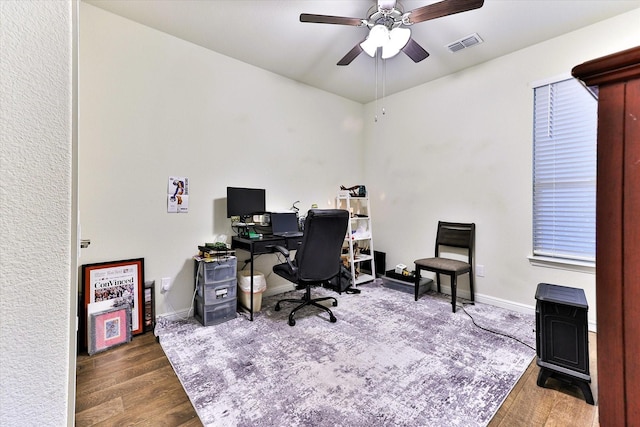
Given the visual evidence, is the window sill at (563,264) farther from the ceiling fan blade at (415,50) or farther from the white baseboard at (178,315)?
the white baseboard at (178,315)

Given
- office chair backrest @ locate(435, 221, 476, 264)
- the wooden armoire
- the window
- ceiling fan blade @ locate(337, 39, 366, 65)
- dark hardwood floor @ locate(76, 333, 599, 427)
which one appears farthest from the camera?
office chair backrest @ locate(435, 221, 476, 264)

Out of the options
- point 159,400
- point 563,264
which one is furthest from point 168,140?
point 563,264

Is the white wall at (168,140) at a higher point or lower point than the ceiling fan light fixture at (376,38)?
lower

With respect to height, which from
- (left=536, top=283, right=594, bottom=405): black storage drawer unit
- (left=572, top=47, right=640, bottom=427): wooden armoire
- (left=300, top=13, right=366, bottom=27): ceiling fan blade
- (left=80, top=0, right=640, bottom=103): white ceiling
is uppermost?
(left=80, top=0, right=640, bottom=103): white ceiling

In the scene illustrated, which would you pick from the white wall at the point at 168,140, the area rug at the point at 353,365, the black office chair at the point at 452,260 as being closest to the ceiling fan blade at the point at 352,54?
the white wall at the point at 168,140

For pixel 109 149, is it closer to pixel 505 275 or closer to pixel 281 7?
pixel 281 7

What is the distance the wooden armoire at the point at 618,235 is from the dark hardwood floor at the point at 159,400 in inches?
55.4

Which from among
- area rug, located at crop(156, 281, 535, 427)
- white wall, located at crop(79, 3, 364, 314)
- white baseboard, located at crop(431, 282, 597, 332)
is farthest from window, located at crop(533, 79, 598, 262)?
white wall, located at crop(79, 3, 364, 314)

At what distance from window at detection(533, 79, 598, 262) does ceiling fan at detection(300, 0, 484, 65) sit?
1414 mm

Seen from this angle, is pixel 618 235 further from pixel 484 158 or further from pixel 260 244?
pixel 484 158

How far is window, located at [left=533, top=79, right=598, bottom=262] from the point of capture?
2471 mm

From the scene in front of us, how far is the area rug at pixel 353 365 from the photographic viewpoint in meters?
1.51

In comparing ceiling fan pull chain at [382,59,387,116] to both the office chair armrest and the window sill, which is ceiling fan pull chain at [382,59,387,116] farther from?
the window sill

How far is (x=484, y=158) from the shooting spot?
122 inches
